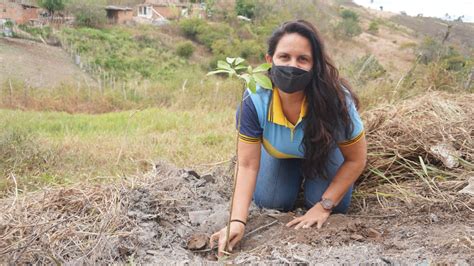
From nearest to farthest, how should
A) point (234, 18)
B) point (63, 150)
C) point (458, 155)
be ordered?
point (458, 155) → point (63, 150) → point (234, 18)

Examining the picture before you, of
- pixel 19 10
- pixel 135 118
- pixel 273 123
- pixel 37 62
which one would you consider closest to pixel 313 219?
pixel 273 123

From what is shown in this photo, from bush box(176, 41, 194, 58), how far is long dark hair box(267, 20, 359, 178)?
27605 millimetres

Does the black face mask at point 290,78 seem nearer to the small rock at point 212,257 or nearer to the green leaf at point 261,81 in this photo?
the green leaf at point 261,81

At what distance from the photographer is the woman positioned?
5.85 feet

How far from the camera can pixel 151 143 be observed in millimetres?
4172

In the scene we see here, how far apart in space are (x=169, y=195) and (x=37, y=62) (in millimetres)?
18198

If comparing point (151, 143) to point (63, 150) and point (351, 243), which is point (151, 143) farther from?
point (351, 243)

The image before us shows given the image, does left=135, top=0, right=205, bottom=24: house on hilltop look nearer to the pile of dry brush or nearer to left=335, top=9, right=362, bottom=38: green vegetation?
left=335, top=9, right=362, bottom=38: green vegetation

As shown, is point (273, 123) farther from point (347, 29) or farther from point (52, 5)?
point (52, 5)

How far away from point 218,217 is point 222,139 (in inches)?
88.5

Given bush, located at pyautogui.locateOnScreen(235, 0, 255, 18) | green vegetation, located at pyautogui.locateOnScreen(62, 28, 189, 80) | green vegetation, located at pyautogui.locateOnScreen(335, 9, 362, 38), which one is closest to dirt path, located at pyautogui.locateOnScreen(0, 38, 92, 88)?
green vegetation, located at pyautogui.locateOnScreen(62, 28, 189, 80)

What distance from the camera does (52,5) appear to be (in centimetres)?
2639

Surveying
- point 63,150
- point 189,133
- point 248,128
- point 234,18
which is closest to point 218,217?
point 248,128

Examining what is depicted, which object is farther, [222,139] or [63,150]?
[222,139]
